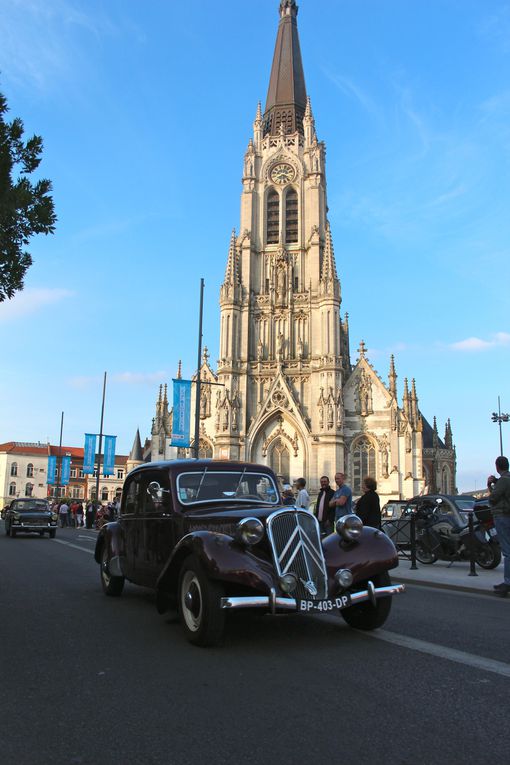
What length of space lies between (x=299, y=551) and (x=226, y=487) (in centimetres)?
174

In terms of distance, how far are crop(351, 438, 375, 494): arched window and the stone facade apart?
69 mm

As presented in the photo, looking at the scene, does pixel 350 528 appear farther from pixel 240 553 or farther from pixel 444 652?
pixel 444 652

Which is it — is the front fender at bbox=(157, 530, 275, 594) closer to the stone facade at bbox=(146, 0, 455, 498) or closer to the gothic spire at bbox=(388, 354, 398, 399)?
the stone facade at bbox=(146, 0, 455, 498)

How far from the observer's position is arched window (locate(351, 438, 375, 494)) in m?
44.9

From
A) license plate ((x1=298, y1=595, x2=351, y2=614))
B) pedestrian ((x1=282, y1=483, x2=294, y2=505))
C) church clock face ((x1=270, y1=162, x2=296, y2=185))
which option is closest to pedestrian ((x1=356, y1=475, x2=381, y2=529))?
pedestrian ((x1=282, y1=483, x2=294, y2=505))

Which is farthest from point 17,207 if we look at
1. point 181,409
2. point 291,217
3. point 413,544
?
point 291,217

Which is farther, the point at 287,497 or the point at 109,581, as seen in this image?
the point at 287,497

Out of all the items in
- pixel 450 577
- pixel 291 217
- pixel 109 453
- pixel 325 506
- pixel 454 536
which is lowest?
pixel 450 577

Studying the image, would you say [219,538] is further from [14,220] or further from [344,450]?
[344,450]

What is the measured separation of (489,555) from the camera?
43.1 feet

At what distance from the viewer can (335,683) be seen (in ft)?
14.7

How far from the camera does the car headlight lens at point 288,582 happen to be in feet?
17.6

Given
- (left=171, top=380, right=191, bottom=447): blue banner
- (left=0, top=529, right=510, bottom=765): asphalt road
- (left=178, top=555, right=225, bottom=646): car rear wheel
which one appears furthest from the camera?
(left=171, top=380, right=191, bottom=447): blue banner

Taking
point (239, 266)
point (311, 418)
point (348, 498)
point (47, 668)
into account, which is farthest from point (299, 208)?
point (47, 668)
